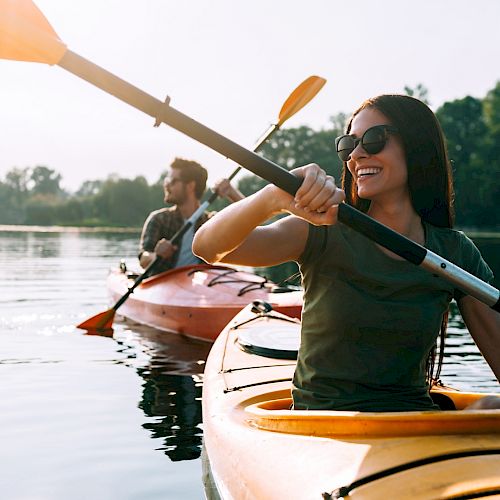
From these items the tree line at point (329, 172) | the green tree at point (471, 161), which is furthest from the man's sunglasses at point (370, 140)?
the green tree at point (471, 161)

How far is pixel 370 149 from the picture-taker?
264 cm

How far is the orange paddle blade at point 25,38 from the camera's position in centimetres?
215

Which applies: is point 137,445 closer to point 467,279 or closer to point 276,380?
point 276,380

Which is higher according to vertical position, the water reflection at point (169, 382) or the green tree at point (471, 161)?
the green tree at point (471, 161)

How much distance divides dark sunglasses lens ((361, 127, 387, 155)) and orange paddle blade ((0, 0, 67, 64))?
3.46ft

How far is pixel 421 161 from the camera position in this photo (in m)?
2.77

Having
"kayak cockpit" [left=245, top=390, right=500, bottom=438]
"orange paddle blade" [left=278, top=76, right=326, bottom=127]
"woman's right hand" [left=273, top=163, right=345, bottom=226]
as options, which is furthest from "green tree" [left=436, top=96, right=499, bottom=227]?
"woman's right hand" [left=273, top=163, right=345, bottom=226]

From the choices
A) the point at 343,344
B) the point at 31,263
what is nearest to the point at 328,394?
the point at 343,344

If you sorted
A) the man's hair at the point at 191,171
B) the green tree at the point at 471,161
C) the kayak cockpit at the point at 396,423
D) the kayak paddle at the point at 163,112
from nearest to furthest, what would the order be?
the kayak paddle at the point at 163,112 < the kayak cockpit at the point at 396,423 < the man's hair at the point at 191,171 < the green tree at the point at 471,161

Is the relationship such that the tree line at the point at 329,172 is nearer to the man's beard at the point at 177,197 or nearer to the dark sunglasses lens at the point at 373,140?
the man's beard at the point at 177,197

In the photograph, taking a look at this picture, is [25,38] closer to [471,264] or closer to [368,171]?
[368,171]

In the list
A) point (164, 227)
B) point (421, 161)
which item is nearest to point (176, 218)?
point (164, 227)

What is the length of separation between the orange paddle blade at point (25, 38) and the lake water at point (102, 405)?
7.68 feet

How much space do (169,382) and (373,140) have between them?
158 inches
